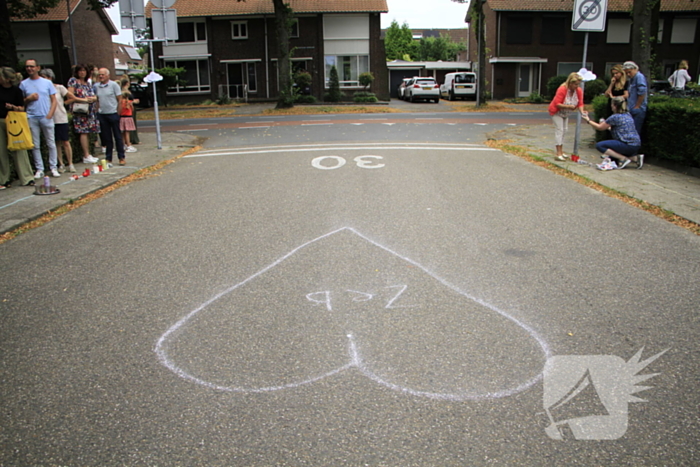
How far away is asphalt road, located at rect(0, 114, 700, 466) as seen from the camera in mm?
2852

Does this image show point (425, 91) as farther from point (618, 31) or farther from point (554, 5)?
point (618, 31)

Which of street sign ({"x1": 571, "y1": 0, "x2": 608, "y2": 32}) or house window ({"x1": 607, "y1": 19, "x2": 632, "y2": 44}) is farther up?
house window ({"x1": 607, "y1": 19, "x2": 632, "y2": 44})

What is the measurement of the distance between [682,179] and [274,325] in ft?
28.5

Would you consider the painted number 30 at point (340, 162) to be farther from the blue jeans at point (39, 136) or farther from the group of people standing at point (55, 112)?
the blue jeans at point (39, 136)

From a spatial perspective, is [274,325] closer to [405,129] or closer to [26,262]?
[26,262]

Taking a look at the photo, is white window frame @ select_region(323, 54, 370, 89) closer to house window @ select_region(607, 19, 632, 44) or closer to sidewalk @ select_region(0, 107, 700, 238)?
house window @ select_region(607, 19, 632, 44)

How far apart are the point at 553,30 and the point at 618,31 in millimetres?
5189

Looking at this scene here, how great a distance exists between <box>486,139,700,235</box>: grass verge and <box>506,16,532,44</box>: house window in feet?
104

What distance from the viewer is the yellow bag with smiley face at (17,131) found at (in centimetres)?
897

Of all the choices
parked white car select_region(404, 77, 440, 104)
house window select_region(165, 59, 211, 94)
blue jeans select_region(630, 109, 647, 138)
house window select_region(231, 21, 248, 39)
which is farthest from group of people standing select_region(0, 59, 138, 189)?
house window select_region(165, 59, 211, 94)

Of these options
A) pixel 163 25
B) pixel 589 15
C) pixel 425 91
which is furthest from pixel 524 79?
pixel 163 25

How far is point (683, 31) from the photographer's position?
43156 millimetres

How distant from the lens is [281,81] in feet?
101

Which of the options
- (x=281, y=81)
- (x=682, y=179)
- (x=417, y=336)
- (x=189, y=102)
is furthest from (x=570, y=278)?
(x=189, y=102)
